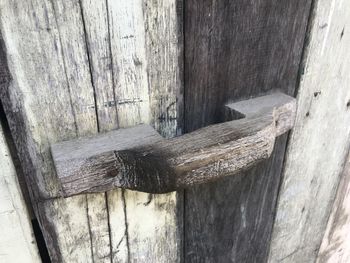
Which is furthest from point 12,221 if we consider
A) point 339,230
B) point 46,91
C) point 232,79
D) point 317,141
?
point 339,230

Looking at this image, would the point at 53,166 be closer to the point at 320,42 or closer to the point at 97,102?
the point at 97,102

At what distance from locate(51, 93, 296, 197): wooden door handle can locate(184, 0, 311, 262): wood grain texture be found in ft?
0.25

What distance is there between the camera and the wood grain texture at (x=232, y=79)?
631 mm

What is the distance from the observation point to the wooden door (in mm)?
526

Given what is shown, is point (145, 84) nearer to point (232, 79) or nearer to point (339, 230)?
point (232, 79)

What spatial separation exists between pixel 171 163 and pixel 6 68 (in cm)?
26

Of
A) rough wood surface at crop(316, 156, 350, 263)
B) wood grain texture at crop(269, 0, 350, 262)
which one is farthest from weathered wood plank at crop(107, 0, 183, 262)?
rough wood surface at crop(316, 156, 350, 263)

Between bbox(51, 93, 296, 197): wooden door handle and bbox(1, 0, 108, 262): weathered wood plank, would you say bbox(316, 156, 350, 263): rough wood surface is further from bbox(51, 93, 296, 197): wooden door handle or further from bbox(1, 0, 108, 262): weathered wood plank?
bbox(1, 0, 108, 262): weathered wood plank

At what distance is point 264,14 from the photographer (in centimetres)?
66

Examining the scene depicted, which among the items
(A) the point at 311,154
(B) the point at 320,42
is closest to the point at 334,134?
(A) the point at 311,154

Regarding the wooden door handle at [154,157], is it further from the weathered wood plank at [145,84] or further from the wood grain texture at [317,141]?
the wood grain texture at [317,141]

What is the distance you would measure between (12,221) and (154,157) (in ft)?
0.86

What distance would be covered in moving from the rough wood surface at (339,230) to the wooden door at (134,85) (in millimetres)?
390

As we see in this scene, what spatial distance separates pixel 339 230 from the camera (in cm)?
126
